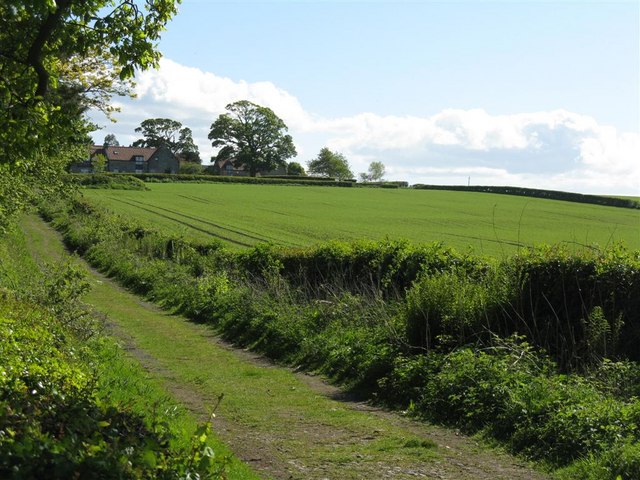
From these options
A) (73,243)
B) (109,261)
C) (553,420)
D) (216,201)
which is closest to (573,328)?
(553,420)

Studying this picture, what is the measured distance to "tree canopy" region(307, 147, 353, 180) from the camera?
615 feet

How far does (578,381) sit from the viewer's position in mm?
10750

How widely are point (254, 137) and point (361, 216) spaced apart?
243 ft

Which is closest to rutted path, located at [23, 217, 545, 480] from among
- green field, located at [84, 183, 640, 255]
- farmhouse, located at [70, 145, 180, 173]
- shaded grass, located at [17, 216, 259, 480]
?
shaded grass, located at [17, 216, 259, 480]

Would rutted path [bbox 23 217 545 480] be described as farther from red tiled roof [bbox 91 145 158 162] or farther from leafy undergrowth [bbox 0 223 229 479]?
red tiled roof [bbox 91 145 158 162]

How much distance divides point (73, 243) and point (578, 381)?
1426 inches

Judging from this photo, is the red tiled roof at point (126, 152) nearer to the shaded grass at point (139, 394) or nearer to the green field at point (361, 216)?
the green field at point (361, 216)

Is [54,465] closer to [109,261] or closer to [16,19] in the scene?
[16,19]

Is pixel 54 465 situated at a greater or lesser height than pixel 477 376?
greater

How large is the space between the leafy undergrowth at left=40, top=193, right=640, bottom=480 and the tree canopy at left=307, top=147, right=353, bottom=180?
539 ft

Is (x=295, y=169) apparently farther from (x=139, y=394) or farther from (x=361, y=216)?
(x=139, y=394)

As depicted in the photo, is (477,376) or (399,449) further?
(477,376)

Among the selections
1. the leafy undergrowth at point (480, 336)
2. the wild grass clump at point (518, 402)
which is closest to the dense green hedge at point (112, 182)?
the leafy undergrowth at point (480, 336)

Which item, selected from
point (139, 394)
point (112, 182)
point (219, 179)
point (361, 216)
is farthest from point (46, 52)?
point (219, 179)
